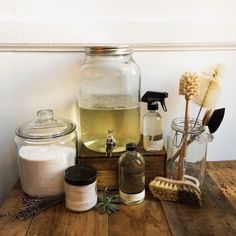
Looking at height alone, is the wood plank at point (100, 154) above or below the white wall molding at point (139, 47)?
below

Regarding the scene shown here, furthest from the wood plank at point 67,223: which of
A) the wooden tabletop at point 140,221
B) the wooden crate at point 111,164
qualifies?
the wooden crate at point 111,164

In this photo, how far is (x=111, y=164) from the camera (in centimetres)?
74

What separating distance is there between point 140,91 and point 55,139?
0.29 m

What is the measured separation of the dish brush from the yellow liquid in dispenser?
0.14m

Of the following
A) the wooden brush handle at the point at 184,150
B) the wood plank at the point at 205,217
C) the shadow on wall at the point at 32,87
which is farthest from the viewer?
the shadow on wall at the point at 32,87

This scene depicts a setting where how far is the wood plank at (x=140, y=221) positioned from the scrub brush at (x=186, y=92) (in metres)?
0.11

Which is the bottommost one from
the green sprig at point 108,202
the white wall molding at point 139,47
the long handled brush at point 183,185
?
the green sprig at point 108,202

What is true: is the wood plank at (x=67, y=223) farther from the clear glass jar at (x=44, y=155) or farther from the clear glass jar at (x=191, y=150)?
the clear glass jar at (x=191, y=150)

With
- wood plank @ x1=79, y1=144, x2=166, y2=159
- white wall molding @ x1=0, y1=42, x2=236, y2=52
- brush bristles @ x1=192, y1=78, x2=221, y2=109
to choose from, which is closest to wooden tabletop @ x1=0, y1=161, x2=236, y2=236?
wood plank @ x1=79, y1=144, x2=166, y2=159

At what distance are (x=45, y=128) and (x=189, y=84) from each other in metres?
0.38

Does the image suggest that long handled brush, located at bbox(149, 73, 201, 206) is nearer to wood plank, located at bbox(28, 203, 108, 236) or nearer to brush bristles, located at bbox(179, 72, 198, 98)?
brush bristles, located at bbox(179, 72, 198, 98)

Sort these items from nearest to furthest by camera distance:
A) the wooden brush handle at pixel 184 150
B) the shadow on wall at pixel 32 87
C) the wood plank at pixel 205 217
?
the wood plank at pixel 205 217 < the wooden brush handle at pixel 184 150 < the shadow on wall at pixel 32 87

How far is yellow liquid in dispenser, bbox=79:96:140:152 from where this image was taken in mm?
799

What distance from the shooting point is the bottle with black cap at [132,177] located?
0.70 m
